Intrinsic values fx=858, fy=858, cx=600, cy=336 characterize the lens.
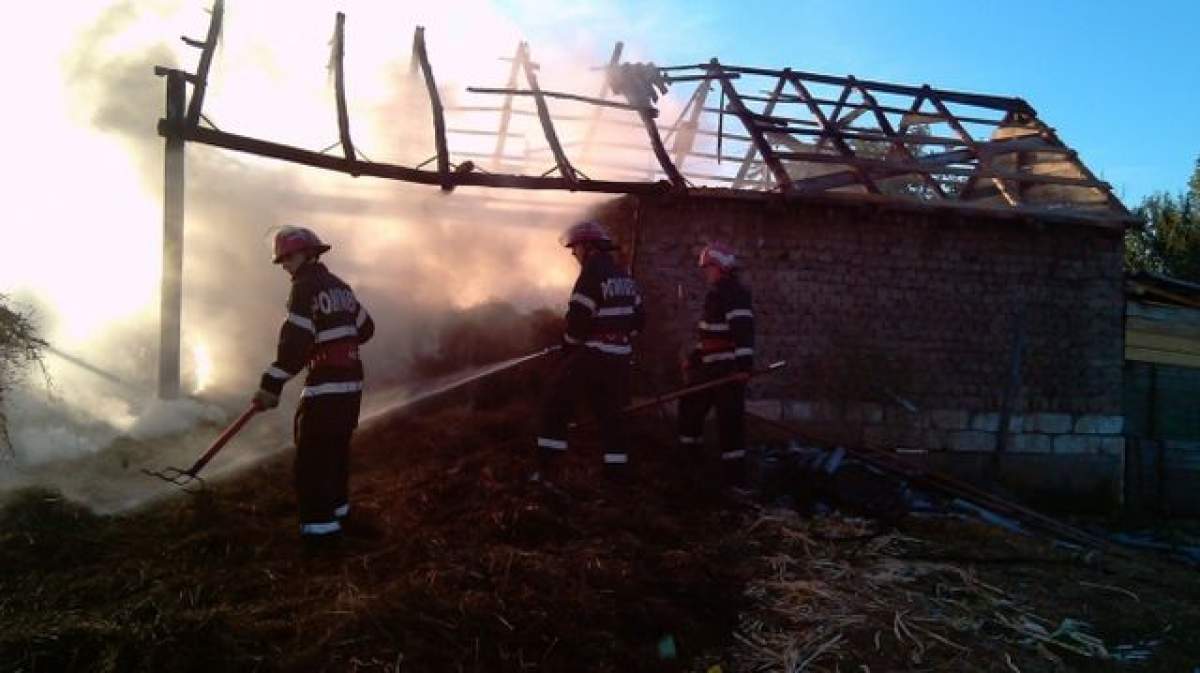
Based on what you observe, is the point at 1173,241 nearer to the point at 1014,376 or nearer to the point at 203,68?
the point at 1014,376

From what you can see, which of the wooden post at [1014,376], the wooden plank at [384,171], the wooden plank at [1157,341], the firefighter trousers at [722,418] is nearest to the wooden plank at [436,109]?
the wooden plank at [384,171]

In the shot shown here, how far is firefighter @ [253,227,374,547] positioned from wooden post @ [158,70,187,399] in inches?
86.4

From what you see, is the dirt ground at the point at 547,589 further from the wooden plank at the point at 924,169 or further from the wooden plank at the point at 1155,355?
the wooden plank at the point at 1155,355

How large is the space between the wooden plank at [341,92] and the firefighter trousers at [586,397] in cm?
290

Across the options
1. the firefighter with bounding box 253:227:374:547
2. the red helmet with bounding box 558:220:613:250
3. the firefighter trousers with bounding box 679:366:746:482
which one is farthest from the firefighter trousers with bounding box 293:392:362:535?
the firefighter trousers with bounding box 679:366:746:482

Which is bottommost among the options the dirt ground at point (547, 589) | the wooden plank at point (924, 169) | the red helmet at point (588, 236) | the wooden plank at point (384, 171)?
the dirt ground at point (547, 589)

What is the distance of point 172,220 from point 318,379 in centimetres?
288

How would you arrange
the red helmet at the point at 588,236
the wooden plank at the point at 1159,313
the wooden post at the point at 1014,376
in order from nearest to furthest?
the red helmet at the point at 588,236, the wooden post at the point at 1014,376, the wooden plank at the point at 1159,313

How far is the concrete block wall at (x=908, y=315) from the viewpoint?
30.0 feet

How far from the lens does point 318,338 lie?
18.2 feet

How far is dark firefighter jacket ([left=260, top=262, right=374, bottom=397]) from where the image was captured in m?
5.42

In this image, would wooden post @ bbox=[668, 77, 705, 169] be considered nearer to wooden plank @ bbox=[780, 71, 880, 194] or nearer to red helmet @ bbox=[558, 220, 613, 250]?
wooden plank @ bbox=[780, 71, 880, 194]

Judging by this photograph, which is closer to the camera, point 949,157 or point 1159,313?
point 949,157

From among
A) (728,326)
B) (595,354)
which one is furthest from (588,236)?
(728,326)
